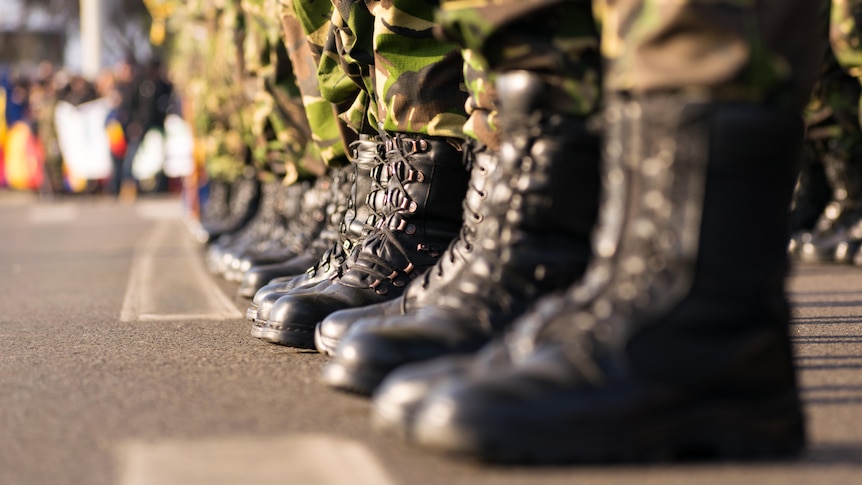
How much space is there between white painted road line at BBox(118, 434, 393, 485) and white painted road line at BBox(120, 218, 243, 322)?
172 centimetres

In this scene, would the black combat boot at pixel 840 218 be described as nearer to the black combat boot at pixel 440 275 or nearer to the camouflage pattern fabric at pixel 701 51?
the black combat boot at pixel 440 275

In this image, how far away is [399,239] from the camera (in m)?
2.57

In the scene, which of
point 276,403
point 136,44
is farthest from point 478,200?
point 136,44

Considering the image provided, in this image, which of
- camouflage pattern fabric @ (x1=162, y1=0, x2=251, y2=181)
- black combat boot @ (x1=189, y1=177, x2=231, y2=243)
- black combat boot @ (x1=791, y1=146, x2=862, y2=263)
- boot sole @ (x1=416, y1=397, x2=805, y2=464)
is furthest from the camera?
black combat boot @ (x1=189, y1=177, x2=231, y2=243)

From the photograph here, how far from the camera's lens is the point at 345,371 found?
1907 mm

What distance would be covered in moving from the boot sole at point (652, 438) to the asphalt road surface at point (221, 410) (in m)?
0.02

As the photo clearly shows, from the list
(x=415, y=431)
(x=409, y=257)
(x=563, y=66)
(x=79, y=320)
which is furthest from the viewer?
(x=79, y=320)

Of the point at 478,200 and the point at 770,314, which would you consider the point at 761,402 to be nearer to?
the point at 770,314

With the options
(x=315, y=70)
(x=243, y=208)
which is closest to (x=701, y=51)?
(x=315, y=70)

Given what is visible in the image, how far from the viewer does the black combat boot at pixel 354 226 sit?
2.71m

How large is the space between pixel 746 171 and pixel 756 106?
0.08 metres

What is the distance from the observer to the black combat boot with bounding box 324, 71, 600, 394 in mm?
1875

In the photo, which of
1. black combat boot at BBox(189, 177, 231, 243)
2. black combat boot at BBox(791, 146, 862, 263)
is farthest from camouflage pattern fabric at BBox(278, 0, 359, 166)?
black combat boot at BBox(189, 177, 231, 243)

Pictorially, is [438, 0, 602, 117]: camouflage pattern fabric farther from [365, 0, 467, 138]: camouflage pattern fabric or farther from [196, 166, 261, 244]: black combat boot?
[196, 166, 261, 244]: black combat boot
